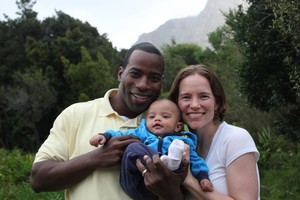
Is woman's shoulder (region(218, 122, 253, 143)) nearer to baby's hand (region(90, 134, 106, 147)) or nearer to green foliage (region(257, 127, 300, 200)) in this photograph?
baby's hand (region(90, 134, 106, 147))

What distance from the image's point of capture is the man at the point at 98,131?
2342 millimetres

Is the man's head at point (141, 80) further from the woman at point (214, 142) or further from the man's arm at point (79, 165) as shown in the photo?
the man's arm at point (79, 165)

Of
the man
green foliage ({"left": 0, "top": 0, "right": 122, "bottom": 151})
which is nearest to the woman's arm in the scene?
the man

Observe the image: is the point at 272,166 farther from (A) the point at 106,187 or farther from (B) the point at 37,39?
(B) the point at 37,39

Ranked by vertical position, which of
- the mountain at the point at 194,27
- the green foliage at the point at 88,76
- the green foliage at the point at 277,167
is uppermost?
the mountain at the point at 194,27

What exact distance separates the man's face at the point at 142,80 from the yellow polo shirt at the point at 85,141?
119 millimetres

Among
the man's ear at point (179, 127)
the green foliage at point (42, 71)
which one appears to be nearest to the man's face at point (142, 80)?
the man's ear at point (179, 127)

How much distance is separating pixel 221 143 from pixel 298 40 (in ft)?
13.6

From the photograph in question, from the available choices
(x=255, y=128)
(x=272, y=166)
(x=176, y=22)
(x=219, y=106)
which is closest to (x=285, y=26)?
(x=219, y=106)

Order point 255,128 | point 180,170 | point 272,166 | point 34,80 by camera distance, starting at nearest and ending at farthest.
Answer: point 180,170 → point 272,166 → point 255,128 → point 34,80

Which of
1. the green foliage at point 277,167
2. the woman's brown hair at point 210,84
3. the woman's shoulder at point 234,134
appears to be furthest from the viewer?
the green foliage at point 277,167

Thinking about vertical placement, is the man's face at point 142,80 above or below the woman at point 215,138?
above

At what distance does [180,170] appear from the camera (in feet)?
7.25

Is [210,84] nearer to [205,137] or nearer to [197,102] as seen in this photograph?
[197,102]
